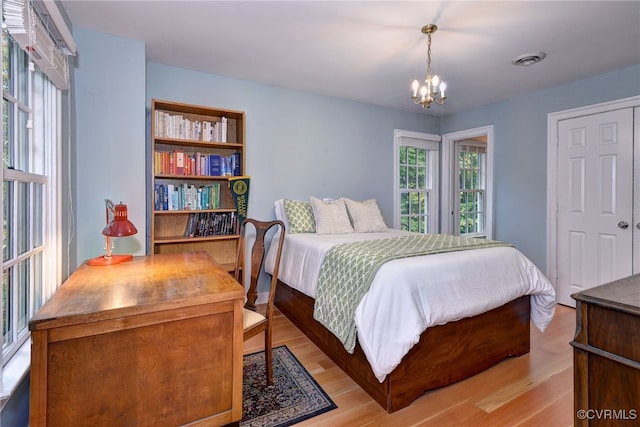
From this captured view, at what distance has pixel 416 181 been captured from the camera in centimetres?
457

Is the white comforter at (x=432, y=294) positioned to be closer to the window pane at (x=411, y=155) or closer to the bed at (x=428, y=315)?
the bed at (x=428, y=315)

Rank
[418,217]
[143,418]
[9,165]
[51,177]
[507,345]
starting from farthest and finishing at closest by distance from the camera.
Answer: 1. [418,217]
2. [507,345]
3. [51,177]
4. [9,165]
5. [143,418]

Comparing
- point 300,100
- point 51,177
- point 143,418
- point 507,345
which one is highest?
point 300,100

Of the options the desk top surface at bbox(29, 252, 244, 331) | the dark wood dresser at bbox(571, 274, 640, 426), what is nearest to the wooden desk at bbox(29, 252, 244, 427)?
the desk top surface at bbox(29, 252, 244, 331)

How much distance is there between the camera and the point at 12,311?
1453mm

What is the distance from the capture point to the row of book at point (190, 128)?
9.11ft

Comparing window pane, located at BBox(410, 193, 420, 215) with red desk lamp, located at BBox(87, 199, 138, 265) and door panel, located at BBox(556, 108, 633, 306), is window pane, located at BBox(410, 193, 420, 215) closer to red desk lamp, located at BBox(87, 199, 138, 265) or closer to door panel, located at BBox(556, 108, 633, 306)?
door panel, located at BBox(556, 108, 633, 306)

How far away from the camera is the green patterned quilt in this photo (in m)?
1.82

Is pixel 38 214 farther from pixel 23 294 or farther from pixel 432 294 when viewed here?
pixel 432 294

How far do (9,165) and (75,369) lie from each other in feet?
3.35

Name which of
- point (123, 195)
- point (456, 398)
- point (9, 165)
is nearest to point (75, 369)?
point (9, 165)

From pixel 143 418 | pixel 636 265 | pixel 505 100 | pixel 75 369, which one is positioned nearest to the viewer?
pixel 75 369

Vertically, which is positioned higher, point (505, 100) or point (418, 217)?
point (505, 100)

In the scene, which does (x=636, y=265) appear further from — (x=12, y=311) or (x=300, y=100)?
(x=12, y=311)
